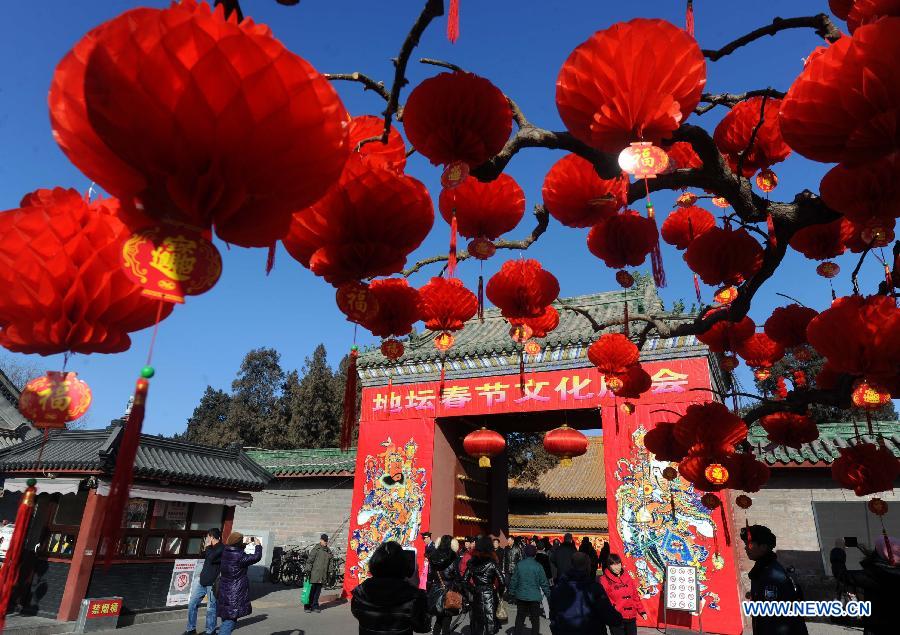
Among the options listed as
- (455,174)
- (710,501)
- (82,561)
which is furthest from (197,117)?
(82,561)

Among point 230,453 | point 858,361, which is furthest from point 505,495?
point 858,361

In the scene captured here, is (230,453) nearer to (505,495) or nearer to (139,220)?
(505,495)

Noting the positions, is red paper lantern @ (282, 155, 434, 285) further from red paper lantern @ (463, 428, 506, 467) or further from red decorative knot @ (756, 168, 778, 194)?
red paper lantern @ (463, 428, 506, 467)

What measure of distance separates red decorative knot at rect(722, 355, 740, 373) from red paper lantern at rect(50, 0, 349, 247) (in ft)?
20.7

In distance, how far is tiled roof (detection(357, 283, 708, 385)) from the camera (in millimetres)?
11070

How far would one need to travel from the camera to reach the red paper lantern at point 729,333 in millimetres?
5789

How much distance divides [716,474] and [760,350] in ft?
4.93

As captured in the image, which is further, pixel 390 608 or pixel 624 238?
pixel 624 238

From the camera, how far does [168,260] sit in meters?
1.59

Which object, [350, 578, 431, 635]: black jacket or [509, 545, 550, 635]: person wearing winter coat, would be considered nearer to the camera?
[350, 578, 431, 635]: black jacket

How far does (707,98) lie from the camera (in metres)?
3.45

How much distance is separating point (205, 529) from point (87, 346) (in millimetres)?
10801

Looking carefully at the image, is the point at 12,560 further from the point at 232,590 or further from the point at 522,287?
the point at 232,590

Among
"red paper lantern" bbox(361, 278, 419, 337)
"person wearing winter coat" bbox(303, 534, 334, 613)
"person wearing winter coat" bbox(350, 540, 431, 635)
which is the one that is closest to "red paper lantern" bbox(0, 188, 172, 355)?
"red paper lantern" bbox(361, 278, 419, 337)
